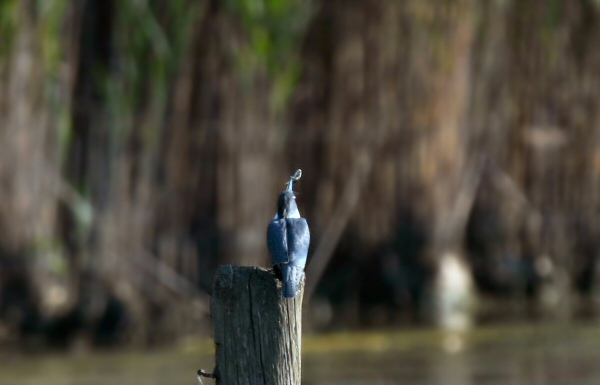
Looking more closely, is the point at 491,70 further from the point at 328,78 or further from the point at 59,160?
the point at 59,160

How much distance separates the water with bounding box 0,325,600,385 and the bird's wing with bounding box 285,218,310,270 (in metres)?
4.22

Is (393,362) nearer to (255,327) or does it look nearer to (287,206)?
(287,206)

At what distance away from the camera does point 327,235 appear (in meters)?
9.33

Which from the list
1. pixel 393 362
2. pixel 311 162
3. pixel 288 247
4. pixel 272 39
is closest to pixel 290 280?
pixel 288 247

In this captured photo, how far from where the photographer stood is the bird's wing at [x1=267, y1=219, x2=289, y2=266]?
320 centimetres

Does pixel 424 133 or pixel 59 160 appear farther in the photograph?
pixel 424 133

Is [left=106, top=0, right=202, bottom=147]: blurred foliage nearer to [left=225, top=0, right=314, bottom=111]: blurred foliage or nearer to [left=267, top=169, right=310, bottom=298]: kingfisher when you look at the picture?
[left=225, top=0, right=314, bottom=111]: blurred foliage

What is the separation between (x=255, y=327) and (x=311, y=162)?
6.24m

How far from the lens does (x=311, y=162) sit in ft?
30.8

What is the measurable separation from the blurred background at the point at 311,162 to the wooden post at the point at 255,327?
5160 millimetres

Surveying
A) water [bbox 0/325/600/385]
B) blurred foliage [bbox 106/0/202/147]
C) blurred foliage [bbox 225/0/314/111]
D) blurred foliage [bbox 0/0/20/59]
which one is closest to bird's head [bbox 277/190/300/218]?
water [bbox 0/325/600/385]

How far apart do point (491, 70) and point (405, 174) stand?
3.59ft

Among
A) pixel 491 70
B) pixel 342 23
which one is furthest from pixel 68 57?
pixel 491 70

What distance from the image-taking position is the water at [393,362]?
7.94m
